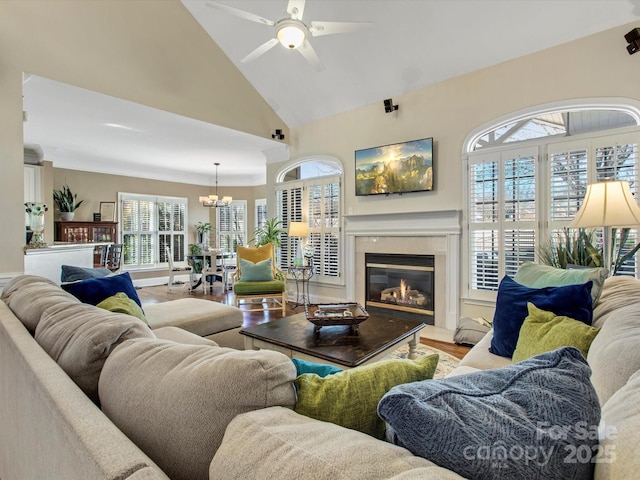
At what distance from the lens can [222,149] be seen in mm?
6062

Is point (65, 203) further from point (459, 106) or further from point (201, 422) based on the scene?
point (201, 422)

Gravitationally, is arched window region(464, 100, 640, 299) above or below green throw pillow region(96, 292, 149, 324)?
above

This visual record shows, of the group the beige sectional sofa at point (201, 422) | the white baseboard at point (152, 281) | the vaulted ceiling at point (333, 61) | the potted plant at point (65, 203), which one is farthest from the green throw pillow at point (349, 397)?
the white baseboard at point (152, 281)

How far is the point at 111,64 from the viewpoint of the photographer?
3.74m

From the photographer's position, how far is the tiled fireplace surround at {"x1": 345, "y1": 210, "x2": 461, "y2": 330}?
3852mm

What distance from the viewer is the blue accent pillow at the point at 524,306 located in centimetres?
164

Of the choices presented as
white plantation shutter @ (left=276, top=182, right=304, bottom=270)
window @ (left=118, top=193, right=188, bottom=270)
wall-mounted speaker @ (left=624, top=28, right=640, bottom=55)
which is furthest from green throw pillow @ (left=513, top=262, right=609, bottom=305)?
window @ (left=118, top=193, right=188, bottom=270)

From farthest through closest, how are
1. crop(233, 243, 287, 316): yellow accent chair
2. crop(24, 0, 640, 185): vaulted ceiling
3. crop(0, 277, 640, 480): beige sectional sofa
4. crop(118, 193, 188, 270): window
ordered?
crop(118, 193, 188, 270): window → crop(233, 243, 287, 316): yellow accent chair → crop(24, 0, 640, 185): vaulted ceiling → crop(0, 277, 640, 480): beige sectional sofa

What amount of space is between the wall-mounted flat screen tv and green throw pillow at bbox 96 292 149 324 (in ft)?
10.8

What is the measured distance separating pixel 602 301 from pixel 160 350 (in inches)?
82.2

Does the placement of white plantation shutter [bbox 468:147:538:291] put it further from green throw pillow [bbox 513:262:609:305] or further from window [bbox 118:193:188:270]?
window [bbox 118:193:188:270]

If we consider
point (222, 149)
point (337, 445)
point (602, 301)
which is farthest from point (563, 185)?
point (222, 149)

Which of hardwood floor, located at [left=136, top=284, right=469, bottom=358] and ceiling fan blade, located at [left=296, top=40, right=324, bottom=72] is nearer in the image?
ceiling fan blade, located at [left=296, top=40, right=324, bottom=72]

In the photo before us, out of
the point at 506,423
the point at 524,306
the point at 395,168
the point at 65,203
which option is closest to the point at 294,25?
the point at 395,168
